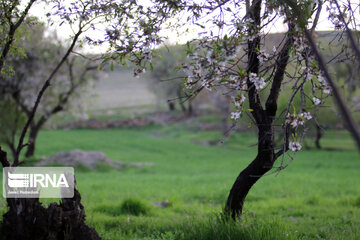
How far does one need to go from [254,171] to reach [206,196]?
668 centimetres

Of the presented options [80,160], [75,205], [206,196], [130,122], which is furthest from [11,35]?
[130,122]

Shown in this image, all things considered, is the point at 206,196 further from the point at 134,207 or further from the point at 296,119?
the point at 296,119

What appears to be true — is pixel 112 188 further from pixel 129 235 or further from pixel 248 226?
pixel 248 226

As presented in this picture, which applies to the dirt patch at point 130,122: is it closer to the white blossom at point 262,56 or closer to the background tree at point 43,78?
the background tree at point 43,78

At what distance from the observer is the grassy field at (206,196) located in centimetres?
557

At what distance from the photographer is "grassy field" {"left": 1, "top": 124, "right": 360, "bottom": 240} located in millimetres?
5572

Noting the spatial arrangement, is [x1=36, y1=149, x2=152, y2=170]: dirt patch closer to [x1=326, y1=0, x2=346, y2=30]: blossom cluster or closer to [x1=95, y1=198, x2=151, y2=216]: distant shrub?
[x1=95, y1=198, x2=151, y2=216]: distant shrub

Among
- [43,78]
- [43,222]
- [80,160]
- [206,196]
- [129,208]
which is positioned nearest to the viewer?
[43,222]

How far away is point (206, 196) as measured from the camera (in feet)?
38.9

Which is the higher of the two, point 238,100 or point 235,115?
point 238,100

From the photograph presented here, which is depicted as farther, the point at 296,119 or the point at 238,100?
the point at 238,100

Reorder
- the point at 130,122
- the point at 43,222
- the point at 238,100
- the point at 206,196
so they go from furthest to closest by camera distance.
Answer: the point at 130,122 < the point at 206,196 < the point at 43,222 < the point at 238,100

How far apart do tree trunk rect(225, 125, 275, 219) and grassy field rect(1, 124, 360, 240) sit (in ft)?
0.79

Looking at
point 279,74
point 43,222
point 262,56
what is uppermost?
point 262,56
